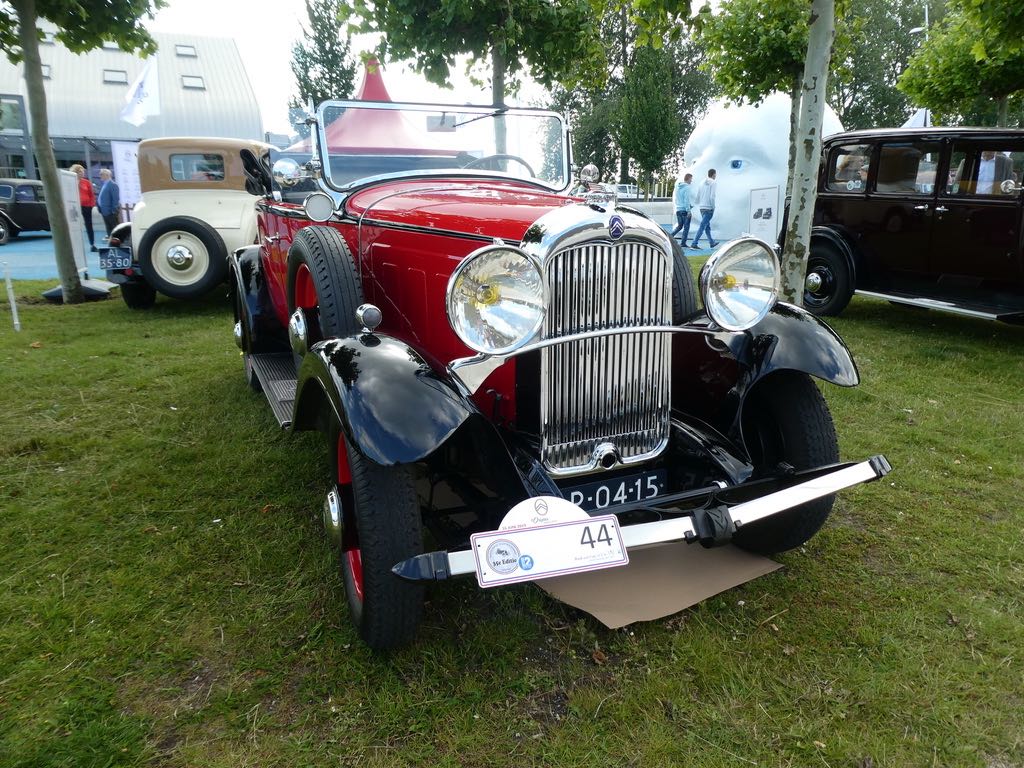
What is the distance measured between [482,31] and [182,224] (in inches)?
140

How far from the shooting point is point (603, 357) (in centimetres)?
215

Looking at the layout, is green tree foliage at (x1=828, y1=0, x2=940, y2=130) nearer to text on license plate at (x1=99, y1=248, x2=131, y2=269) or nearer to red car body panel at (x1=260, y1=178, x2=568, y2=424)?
text on license plate at (x1=99, y1=248, x2=131, y2=269)

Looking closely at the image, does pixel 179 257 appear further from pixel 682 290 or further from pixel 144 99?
pixel 144 99

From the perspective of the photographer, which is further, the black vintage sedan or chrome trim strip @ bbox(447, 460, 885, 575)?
the black vintage sedan

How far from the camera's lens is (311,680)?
1988 millimetres

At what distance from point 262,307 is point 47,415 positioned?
1.40 meters

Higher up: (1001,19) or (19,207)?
(1001,19)

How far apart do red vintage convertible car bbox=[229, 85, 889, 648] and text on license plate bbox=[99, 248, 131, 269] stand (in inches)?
196

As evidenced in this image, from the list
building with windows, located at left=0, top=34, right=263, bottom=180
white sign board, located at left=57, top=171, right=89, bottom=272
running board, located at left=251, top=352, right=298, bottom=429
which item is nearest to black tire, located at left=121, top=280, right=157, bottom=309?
white sign board, located at left=57, top=171, right=89, bottom=272

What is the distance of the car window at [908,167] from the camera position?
20.3ft

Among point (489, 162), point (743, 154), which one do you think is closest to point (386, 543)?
point (489, 162)

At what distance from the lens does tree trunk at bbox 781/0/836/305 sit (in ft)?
16.5

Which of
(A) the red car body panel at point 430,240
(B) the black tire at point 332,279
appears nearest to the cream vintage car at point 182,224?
(A) the red car body panel at point 430,240

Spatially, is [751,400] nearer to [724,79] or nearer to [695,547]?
[695,547]
